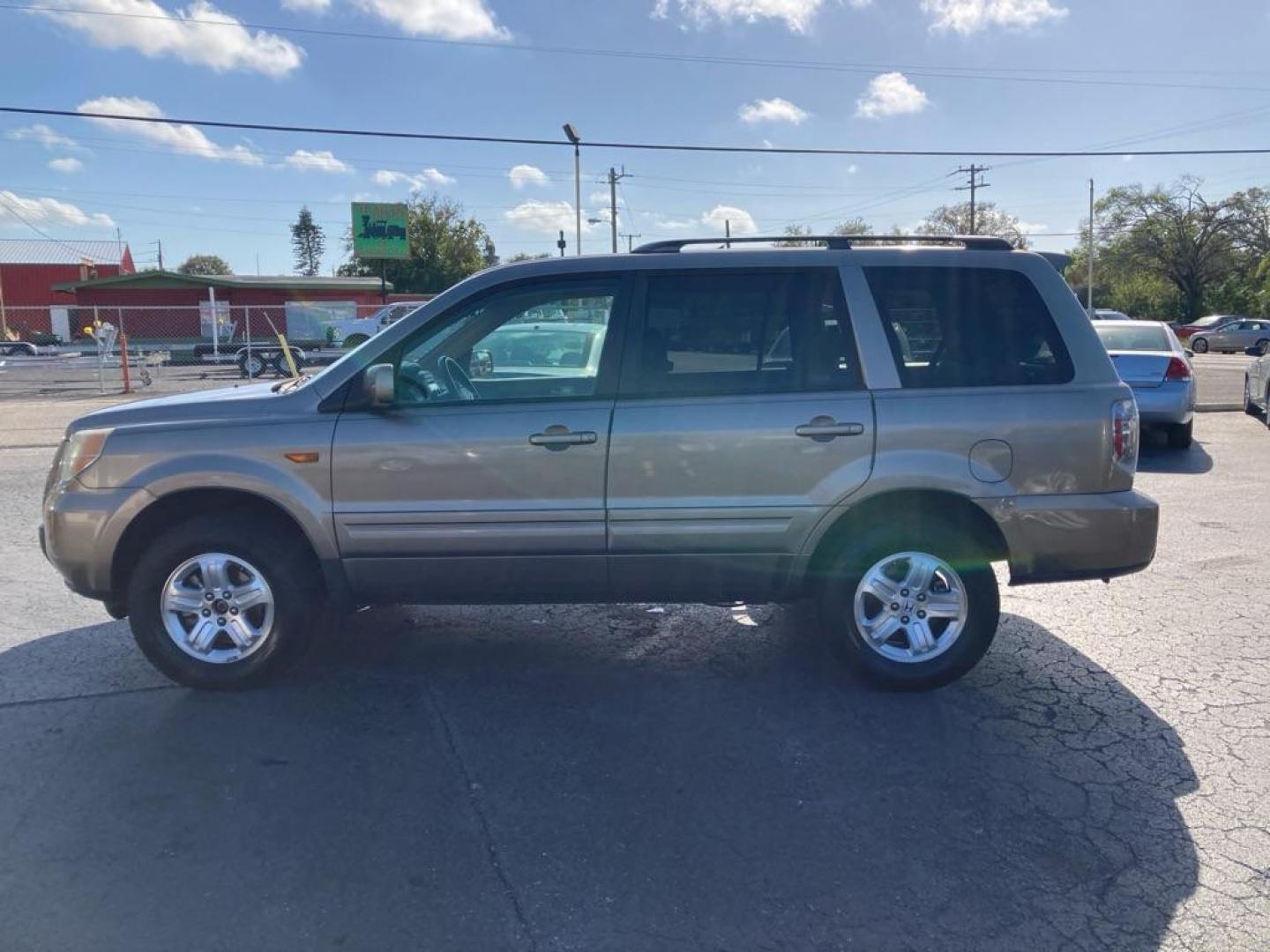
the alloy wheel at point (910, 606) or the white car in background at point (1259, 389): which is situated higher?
the white car in background at point (1259, 389)

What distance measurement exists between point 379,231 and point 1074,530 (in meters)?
45.1

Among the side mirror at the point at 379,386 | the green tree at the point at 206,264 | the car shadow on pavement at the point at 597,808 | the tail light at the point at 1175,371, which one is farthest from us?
the green tree at the point at 206,264

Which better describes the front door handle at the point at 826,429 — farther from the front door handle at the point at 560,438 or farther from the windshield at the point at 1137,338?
the windshield at the point at 1137,338

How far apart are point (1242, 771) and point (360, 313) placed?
3503 cm

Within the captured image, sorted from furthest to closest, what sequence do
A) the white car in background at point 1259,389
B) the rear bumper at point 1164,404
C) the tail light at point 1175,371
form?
1. the white car in background at point 1259,389
2. the tail light at point 1175,371
3. the rear bumper at point 1164,404

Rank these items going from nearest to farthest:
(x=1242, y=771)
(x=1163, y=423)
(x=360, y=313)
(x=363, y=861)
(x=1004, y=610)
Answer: (x=363, y=861) → (x=1242, y=771) → (x=1004, y=610) → (x=1163, y=423) → (x=360, y=313)

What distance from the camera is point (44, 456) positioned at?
12.3 m

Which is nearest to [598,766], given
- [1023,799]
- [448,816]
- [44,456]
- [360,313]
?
[448,816]

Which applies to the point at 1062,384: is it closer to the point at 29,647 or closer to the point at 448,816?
the point at 448,816

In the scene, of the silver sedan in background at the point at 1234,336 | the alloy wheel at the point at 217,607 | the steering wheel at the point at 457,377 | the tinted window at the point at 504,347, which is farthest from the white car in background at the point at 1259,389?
→ the silver sedan in background at the point at 1234,336

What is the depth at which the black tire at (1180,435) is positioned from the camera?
1195 centimetres

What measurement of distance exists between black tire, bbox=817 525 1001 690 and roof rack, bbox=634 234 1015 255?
135 centimetres

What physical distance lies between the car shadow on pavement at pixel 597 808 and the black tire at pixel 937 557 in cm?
13

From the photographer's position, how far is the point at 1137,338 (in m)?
12.5
